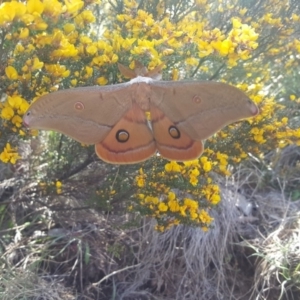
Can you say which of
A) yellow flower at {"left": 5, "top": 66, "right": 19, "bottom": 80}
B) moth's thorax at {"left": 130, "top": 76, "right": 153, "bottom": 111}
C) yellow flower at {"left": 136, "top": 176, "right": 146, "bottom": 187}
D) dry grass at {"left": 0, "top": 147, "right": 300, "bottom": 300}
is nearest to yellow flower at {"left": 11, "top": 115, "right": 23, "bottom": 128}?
yellow flower at {"left": 5, "top": 66, "right": 19, "bottom": 80}

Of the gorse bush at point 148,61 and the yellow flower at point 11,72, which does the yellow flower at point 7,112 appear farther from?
the yellow flower at point 11,72

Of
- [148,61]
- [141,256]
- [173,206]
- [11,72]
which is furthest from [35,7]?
[141,256]

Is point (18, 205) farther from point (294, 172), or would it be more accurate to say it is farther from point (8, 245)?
point (294, 172)

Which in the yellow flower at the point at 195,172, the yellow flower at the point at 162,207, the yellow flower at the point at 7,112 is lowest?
the yellow flower at the point at 162,207

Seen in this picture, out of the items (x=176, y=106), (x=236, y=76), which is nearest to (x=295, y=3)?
(x=236, y=76)

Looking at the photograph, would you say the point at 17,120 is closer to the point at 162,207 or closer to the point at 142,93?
the point at 142,93

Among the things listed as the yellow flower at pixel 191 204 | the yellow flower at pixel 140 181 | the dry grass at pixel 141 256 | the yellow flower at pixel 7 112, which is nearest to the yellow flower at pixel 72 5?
the yellow flower at pixel 7 112

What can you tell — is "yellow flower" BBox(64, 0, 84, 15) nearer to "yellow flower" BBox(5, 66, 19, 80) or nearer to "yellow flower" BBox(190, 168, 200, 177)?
"yellow flower" BBox(5, 66, 19, 80)
